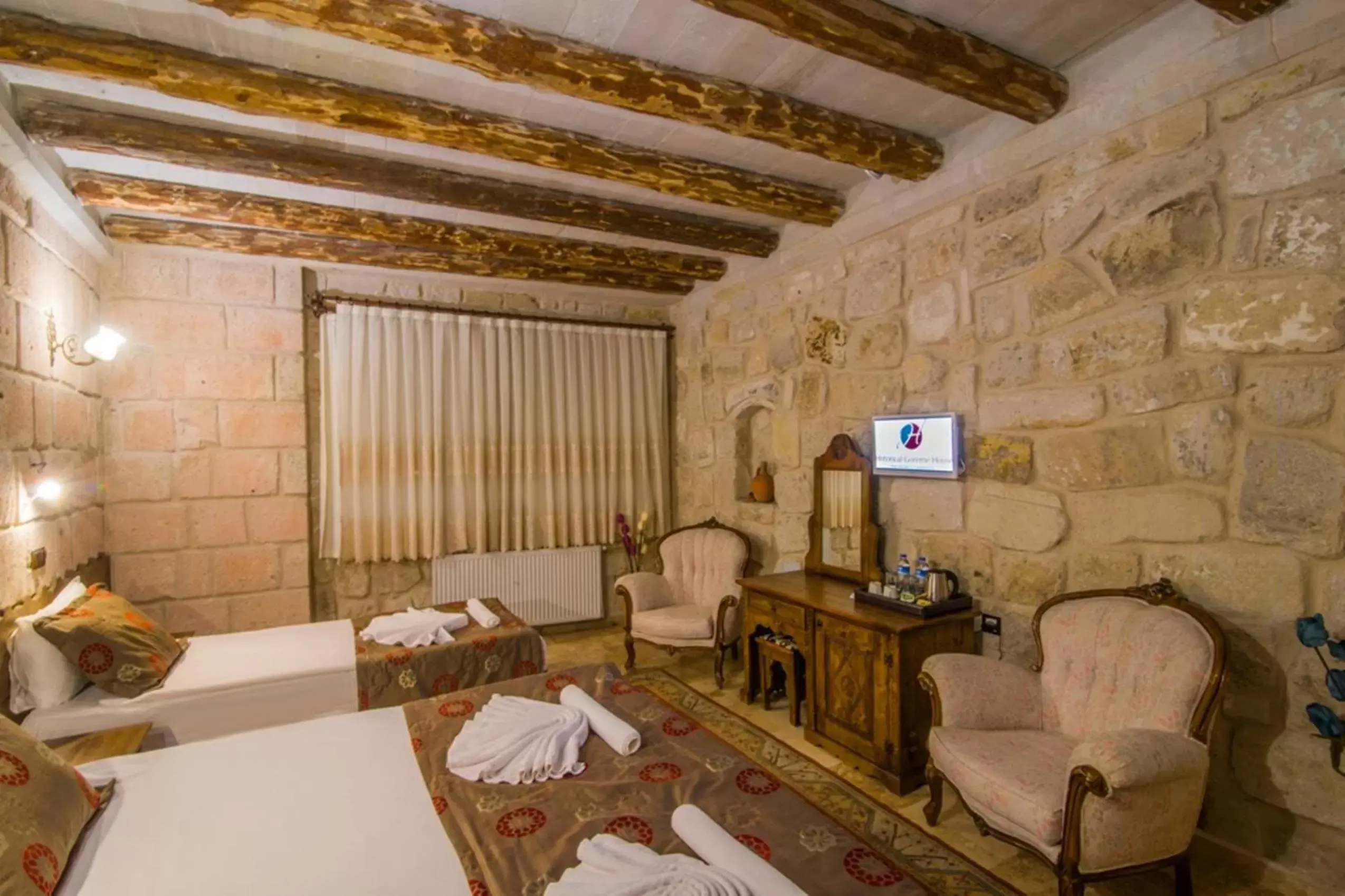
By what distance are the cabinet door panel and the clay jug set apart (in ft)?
4.03

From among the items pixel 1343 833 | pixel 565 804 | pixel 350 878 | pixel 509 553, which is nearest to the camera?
pixel 350 878

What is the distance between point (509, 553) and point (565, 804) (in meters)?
3.20

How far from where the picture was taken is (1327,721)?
1.74 metres

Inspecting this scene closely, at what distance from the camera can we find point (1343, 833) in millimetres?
1849

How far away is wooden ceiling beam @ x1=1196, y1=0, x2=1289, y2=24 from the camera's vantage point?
6.03 ft

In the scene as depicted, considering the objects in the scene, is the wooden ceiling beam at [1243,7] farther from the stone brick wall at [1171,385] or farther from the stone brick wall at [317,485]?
the stone brick wall at [317,485]

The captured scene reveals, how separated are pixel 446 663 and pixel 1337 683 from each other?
3.07 meters

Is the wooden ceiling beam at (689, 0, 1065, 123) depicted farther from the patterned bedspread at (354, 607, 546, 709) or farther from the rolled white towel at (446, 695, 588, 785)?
the patterned bedspread at (354, 607, 546, 709)

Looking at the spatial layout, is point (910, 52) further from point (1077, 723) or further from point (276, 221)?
A: point (276, 221)

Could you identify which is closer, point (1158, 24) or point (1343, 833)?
point (1343, 833)

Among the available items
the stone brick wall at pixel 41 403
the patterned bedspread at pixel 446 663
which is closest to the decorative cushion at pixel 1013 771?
the patterned bedspread at pixel 446 663

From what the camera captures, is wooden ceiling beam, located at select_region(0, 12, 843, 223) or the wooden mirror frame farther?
the wooden mirror frame

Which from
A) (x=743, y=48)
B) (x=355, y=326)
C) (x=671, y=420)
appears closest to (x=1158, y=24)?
(x=743, y=48)

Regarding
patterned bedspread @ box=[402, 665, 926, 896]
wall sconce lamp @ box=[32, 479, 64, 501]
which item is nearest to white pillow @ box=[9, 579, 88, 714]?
wall sconce lamp @ box=[32, 479, 64, 501]
